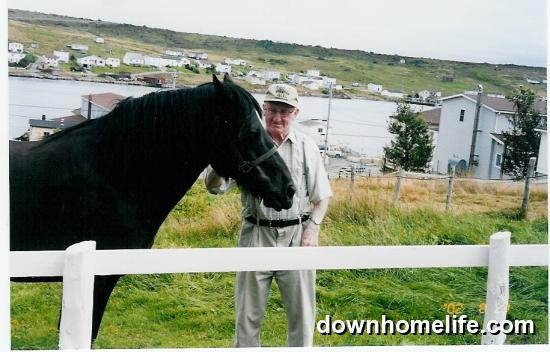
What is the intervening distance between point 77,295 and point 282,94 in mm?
1460

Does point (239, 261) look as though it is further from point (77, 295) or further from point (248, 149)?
point (77, 295)

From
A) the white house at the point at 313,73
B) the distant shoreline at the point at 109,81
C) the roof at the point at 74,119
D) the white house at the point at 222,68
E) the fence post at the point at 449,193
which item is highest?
the white house at the point at 313,73

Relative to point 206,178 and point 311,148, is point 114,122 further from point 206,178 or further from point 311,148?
point 311,148

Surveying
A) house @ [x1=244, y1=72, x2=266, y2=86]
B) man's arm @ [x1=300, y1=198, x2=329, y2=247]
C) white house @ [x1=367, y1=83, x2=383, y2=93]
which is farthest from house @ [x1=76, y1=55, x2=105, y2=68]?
white house @ [x1=367, y1=83, x2=383, y2=93]

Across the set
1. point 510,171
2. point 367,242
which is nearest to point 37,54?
point 367,242

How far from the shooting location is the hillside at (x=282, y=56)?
10.8 ft

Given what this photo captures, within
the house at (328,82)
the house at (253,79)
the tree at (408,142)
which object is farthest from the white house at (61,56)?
the tree at (408,142)

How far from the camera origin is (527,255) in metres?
3.49

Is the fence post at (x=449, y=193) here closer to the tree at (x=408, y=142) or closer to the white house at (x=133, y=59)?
the tree at (x=408, y=142)

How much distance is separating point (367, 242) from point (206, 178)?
3.40 feet

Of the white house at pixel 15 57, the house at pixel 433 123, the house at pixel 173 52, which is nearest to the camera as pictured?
the white house at pixel 15 57

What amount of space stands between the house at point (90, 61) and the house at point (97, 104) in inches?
6.7

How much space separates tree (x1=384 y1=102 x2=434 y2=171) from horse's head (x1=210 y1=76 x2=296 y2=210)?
2.52 feet

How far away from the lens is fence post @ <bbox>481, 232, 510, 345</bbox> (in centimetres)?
337
